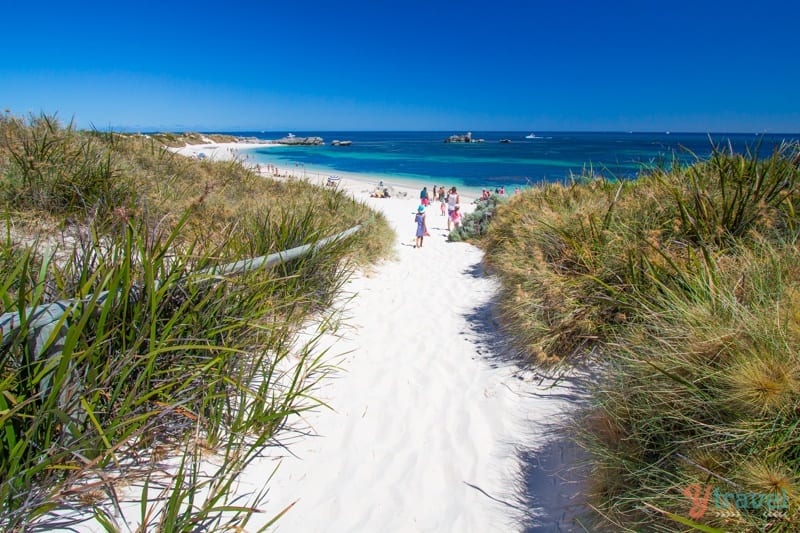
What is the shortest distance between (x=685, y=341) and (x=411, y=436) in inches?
73.6

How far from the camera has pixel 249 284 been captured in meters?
2.81

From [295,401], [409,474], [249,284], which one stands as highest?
[249,284]

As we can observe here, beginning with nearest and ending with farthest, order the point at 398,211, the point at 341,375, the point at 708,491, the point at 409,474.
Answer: the point at 708,491
the point at 409,474
the point at 341,375
the point at 398,211

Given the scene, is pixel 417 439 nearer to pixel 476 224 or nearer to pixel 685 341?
pixel 685 341

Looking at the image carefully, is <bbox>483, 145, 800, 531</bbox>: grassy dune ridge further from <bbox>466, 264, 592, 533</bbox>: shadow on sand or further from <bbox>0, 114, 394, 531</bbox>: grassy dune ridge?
<bbox>0, 114, 394, 531</bbox>: grassy dune ridge

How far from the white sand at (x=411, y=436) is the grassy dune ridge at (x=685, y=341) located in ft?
1.72

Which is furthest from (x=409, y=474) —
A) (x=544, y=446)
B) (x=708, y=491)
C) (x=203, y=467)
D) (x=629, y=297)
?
(x=629, y=297)

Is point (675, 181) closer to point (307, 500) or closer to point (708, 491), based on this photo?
point (708, 491)

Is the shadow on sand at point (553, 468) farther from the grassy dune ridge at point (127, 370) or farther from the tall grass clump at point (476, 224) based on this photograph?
the tall grass clump at point (476, 224)

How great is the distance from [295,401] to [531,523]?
1.76m

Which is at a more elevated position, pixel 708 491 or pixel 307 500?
pixel 708 491

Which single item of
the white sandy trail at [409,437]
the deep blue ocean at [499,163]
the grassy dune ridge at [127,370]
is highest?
the deep blue ocean at [499,163]

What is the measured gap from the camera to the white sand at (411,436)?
218 centimetres

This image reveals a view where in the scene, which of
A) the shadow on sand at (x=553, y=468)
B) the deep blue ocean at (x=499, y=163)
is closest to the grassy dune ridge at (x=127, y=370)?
the shadow on sand at (x=553, y=468)
